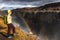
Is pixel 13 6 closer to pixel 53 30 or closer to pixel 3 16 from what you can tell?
pixel 3 16

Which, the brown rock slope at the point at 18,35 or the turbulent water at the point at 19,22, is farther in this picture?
the brown rock slope at the point at 18,35

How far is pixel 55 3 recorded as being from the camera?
441 cm

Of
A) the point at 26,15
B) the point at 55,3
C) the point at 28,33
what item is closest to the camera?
the point at 55,3

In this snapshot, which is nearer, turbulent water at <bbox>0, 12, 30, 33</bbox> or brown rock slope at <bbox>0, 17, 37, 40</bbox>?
turbulent water at <bbox>0, 12, 30, 33</bbox>

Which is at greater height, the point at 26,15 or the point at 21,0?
the point at 21,0

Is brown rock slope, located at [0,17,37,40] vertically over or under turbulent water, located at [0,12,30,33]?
under

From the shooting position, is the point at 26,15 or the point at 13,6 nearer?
the point at 13,6

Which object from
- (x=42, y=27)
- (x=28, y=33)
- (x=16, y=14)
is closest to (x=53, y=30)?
(x=42, y=27)

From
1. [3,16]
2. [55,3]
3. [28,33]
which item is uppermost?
[55,3]

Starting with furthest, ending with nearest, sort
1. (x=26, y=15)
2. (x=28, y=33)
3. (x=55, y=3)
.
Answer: (x=28, y=33) → (x=26, y=15) → (x=55, y=3)

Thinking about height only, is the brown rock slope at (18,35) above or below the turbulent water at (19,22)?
below

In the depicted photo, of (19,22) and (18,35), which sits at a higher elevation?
(19,22)

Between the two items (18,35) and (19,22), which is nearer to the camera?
(19,22)

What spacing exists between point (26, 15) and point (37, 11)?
1.11ft
